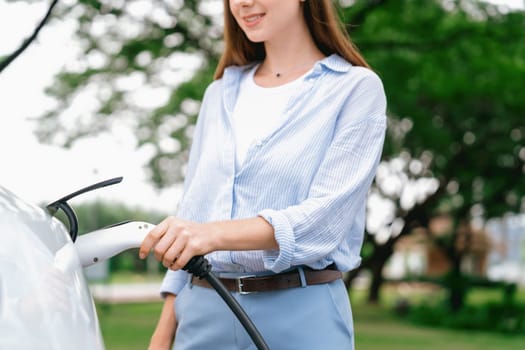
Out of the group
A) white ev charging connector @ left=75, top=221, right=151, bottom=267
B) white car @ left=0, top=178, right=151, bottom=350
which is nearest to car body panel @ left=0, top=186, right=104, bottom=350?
white car @ left=0, top=178, right=151, bottom=350

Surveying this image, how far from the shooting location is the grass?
14.7 m

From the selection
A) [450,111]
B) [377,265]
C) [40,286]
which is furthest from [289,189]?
[377,265]

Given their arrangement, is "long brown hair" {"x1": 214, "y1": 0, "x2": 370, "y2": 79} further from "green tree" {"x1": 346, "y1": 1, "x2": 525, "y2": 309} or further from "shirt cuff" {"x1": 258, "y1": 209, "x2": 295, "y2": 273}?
"green tree" {"x1": 346, "y1": 1, "x2": 525, "y2": 309}

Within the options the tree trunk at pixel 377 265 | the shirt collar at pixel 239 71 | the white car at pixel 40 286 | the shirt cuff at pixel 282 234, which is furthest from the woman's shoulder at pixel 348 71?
the tree trunk at pixel 377 265

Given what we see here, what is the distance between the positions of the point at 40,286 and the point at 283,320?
68cm

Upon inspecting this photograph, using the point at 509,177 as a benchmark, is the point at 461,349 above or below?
below

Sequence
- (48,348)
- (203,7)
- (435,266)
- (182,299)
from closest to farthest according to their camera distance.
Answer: (48,348) → (182,299) → (203,7) → (435,266)

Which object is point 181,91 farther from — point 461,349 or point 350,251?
point 350,251

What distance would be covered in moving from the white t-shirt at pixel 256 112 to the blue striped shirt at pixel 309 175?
0.02 m

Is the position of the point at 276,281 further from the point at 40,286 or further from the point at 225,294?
the point at 40,286

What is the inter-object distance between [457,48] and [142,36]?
149 inches

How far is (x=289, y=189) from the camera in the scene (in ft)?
5.16

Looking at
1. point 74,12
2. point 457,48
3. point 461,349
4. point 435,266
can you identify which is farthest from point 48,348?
point 435,266

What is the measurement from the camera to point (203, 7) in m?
9.43
